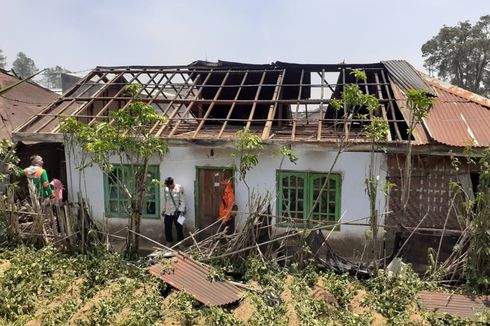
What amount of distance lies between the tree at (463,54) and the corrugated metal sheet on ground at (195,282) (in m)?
33.9

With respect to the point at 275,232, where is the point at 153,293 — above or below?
below

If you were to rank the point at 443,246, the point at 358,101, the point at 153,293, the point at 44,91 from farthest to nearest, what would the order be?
the point at 44,91
the point at 443,246
the point at 358,101
the point at 153,293

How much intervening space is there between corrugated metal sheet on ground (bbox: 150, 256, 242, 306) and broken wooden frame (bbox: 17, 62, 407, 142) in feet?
9.67

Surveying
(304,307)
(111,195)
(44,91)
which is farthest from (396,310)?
(44,91)

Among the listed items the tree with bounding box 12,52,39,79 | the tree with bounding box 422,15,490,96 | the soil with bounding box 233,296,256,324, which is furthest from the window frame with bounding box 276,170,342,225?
the tree with bounding box 12,52,39,79

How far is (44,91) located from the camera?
568 inches

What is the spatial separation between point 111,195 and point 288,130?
14.9 ft

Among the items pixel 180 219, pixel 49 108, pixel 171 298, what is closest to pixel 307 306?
pixel 171 298

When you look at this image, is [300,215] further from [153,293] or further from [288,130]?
[153,293]

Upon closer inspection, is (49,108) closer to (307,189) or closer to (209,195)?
(209,195)

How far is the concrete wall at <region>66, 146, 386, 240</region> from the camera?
7.97 m

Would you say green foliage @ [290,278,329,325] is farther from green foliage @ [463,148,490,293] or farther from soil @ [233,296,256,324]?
green foliage @ [463,148,490,293]

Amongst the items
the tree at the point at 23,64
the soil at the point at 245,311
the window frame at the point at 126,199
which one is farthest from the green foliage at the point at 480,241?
the tree at the point at 23,64

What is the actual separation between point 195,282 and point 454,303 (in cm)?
388
